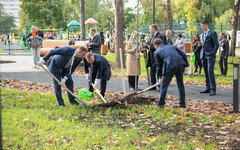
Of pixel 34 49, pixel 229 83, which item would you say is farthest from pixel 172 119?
pixel 34 49

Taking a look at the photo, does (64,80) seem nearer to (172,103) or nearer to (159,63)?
(159,63)

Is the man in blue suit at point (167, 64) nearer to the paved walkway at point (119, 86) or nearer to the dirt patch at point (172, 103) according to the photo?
the dirt patch at point (172, 103)

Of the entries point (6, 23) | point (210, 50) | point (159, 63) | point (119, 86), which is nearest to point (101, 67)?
point (159, 63)

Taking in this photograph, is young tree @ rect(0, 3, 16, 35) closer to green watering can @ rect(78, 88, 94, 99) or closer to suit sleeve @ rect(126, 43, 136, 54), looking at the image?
suit sleeve @ rect(126, 43, 136, 54)

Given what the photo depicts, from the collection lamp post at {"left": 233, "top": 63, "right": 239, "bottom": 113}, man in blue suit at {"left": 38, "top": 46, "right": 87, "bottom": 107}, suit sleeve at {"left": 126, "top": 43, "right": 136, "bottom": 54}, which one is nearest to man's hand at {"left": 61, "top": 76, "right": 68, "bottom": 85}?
man in blue suit at {"left": 38, "top": 46, "right": 87, "bottom": 107}

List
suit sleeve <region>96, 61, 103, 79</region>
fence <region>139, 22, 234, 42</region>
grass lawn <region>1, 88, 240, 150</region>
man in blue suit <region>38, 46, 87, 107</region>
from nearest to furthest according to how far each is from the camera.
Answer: grass lawn <region>1, 88, 240, 150</region> → man in blue suit <region>38, 46, 87, 107</region> → suit sleeve <region>96, 61, 103, 79</region> → fence <region>139, 22, 234, 42</region>

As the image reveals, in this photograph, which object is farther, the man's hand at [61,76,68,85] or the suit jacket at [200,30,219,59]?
the suit jacket at [200,30,219,59]

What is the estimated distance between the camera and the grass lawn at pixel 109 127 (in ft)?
19.9

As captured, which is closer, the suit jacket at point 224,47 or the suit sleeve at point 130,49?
the suit sleeve at point 130,49

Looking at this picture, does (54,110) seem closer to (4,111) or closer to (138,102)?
(4,111)

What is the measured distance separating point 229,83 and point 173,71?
6201 millimetres

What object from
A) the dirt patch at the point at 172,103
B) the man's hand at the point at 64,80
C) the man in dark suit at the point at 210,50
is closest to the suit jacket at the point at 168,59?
the dirt patch at the point at 172,103

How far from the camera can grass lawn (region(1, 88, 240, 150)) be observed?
19.9 ft

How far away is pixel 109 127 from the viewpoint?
714cm
